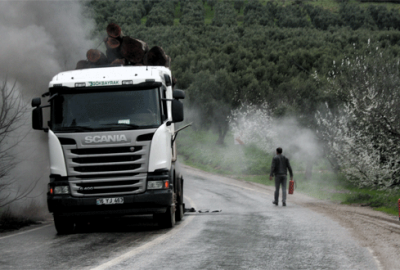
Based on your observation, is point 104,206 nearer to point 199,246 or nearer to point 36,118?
point 36,118

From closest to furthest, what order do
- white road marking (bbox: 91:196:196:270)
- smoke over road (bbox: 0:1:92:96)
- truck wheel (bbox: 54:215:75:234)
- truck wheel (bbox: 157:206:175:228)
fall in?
white road marking (bbox: 91:196:196:270)
truck wheel (bbox: 54:215:75:234)
truck wheel (bbox: 157:206:175:228)
smoke over road (bbox: 0:1:92:96)

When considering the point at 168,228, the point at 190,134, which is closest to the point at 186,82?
the point at 190,134

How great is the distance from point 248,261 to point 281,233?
118 inches

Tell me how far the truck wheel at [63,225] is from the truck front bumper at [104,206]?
406mm

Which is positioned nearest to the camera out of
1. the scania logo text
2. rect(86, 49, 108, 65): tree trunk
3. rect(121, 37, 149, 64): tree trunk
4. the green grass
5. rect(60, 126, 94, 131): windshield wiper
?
the scania logo text

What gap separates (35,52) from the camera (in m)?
16.3

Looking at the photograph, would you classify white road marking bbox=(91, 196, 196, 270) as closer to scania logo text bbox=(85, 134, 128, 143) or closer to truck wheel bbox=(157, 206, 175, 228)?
truck wheel bbox=(157, 206, 175, 228)

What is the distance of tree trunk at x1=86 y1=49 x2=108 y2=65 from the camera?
13.0m

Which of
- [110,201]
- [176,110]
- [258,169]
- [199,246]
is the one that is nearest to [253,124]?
[258,169]

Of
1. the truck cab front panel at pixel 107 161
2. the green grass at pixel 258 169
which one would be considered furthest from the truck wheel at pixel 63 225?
the green grass at pixel 258 169

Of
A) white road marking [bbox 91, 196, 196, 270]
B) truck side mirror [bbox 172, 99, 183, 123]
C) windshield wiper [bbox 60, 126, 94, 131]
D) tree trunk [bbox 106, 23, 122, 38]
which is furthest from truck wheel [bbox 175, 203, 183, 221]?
tree trunk [bbox 106, 23, 122, 38]

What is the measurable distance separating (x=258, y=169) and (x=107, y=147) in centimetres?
2758

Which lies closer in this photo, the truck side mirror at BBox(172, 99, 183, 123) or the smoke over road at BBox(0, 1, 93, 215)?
the truck side mirror at BBox(172, 99, 183, 123)

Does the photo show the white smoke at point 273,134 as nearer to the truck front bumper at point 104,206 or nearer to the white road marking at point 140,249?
the white road marking at point 140,249
